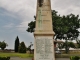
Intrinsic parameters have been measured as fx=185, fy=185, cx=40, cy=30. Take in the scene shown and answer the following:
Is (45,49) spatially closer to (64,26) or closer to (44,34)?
(44,34)

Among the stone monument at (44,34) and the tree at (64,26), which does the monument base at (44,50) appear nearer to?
the stone monument at (44,34)

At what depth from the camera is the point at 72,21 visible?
175 feet

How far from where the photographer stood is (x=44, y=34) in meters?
12.5

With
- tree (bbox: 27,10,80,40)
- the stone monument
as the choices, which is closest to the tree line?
tree (bbox: 27,10,80,40)

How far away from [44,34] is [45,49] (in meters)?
1.01

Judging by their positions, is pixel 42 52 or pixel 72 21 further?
pixel 72 21

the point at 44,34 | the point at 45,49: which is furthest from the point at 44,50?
the point at 44,34

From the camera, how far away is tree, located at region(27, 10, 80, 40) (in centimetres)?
5091

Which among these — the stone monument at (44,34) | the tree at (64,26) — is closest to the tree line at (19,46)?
the tree at (64,26)

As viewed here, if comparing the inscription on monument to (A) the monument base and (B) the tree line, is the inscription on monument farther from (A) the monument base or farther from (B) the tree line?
(B) the tree line

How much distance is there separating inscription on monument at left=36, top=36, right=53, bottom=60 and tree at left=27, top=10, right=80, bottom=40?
38.1 metres

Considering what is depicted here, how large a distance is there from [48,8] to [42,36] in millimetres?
2023

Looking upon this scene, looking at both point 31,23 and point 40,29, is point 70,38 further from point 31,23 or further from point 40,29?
point 40,29

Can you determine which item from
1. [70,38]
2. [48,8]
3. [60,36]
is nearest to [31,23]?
[60,36]
